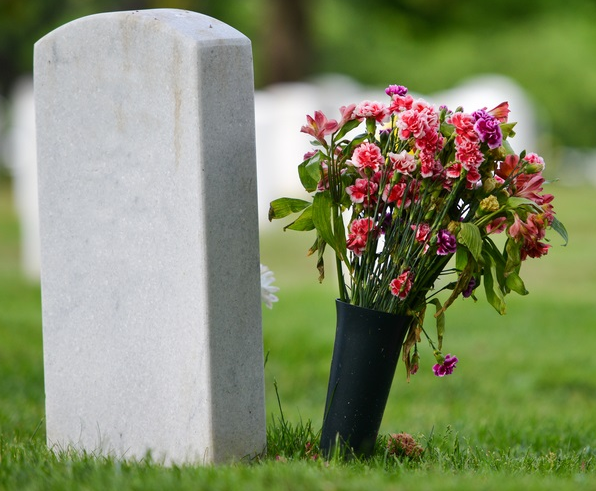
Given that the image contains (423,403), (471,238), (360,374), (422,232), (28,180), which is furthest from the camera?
(28,180)

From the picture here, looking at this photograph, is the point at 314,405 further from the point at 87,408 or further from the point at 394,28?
the point at 394,28

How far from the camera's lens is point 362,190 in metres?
3.57

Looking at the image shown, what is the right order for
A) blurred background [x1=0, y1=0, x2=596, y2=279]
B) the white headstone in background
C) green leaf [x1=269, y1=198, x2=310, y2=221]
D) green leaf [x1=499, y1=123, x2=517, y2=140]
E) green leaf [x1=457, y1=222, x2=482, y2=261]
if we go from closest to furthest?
1. green leaf [x1=457, y1=222, x2=482, y2=261]
2. green leaf [x1=499, y1=123, x2=517, y2=140]
3. green leaf [x1=269, y1=198, x2=310, y2=221]
4. the white headstone in background
5. blurred background [x1=0, y1=0, x2=596, y2=279]

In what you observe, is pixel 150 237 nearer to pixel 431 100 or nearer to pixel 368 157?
pixel 368 157

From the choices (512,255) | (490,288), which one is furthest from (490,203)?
(490,288)

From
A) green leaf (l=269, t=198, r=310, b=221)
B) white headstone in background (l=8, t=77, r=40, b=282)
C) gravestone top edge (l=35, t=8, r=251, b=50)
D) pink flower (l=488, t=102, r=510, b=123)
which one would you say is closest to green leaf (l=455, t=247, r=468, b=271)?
pink flower (l=488, t=102, r=510, b=123)

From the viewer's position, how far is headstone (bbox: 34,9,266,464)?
3.49 metres

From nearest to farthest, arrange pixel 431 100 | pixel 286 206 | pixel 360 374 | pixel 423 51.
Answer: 1. pixel 360 374
2. pixel 286 206
3. pixel 431 100
4. pixel 423 51

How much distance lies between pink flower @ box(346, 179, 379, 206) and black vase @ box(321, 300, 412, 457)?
347 mm

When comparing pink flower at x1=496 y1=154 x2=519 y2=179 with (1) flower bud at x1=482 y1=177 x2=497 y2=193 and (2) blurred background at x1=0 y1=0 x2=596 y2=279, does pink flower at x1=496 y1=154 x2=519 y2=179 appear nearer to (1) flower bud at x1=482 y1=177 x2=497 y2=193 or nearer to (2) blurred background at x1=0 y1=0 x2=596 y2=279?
(1) flower bud at x1=482 y1=177 x2=497 y2=193

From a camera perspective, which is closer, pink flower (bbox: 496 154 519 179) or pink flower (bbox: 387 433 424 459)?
pink flower (bbox: 496 154 519 179)

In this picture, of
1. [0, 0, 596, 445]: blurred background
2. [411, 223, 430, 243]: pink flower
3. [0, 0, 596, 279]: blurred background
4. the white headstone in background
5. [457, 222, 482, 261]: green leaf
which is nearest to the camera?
Result: [457, 222, 482, 261]: green leaf

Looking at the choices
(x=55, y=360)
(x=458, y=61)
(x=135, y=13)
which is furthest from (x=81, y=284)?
(x=458, y=61)

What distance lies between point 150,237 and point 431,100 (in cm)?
1192
